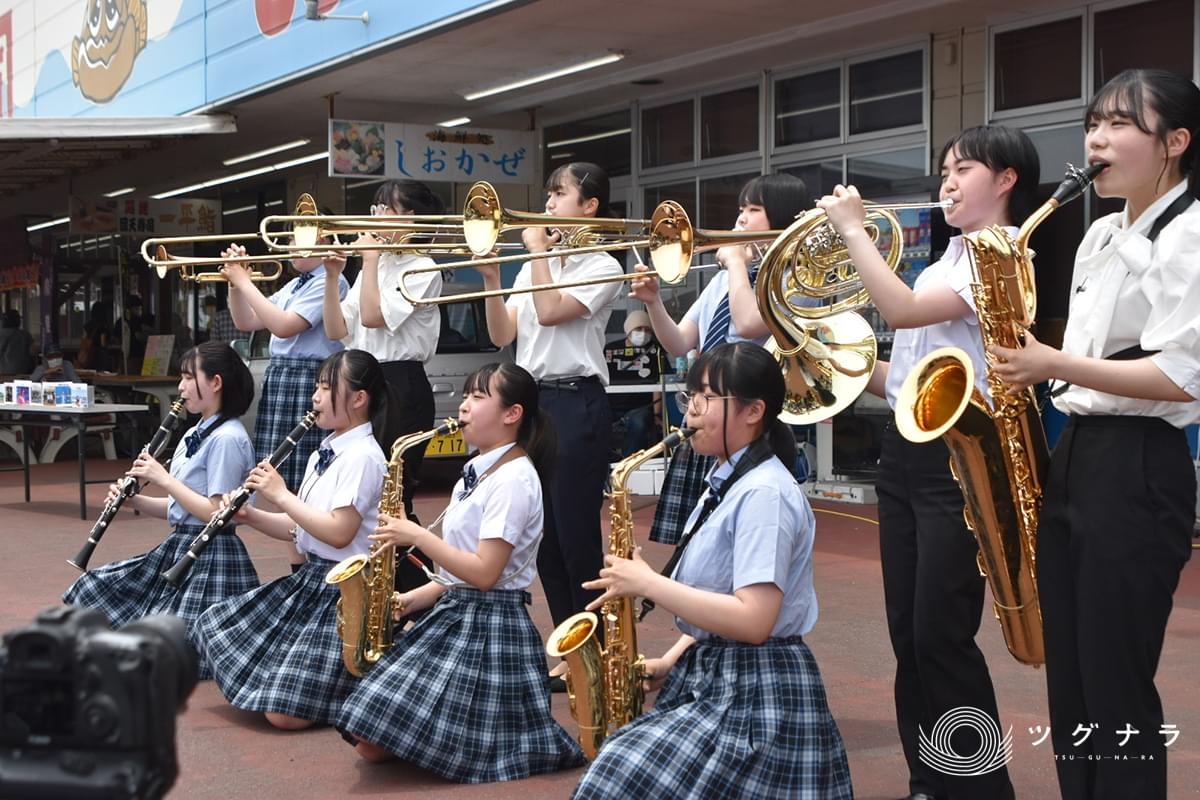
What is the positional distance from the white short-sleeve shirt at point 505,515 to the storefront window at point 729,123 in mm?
7697

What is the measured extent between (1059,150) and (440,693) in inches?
254

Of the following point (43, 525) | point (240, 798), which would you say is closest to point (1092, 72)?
point (240, 798)

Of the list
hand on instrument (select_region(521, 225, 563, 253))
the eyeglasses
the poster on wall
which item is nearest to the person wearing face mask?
the poster on wall

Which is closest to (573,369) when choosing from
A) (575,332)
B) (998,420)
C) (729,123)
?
(575,332)

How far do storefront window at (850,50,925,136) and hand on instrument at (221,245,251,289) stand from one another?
585 cm

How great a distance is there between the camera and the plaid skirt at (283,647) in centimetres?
470

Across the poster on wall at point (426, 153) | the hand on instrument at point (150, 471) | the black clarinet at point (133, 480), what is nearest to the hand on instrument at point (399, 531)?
the hand on instrument at point (150, 471)

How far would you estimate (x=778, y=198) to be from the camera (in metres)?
4.32

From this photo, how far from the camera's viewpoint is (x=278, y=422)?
604cm

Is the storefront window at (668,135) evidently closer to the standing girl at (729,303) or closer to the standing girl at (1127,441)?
the standing girl at (729,303)

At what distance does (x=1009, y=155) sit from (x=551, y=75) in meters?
8.54

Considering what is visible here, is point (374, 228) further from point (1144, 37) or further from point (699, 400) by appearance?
point (1144, 37)

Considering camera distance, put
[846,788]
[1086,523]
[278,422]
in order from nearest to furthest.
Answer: [1086,523]
[846,788]
[278,422]

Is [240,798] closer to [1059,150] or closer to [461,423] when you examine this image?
[461,423]
